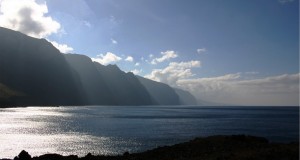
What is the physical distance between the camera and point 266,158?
3438cm

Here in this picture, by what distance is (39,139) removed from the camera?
88.4 metres

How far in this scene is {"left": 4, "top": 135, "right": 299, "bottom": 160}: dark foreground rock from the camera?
35344 millimetres

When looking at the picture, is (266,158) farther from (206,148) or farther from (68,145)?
(68,145)

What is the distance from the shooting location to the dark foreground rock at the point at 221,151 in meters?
35.3

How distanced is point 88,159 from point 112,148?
26.9m

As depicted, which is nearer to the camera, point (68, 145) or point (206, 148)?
point (206, 148)

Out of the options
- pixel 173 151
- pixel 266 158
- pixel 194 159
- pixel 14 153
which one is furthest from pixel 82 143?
pixel 266 158

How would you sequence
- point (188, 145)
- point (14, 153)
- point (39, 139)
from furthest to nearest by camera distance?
point (39, 139), point (14, 153), point (188, 145)

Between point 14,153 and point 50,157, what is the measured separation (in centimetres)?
2407

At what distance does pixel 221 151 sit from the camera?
4303cm

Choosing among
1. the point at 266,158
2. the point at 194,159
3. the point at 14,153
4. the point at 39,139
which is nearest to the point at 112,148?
the point at 14,153

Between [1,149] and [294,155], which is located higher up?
[294,155]

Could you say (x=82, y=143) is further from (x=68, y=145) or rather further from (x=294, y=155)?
(x=294, y=155)

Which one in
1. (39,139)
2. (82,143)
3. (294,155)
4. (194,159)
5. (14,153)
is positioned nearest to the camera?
(294,155)
